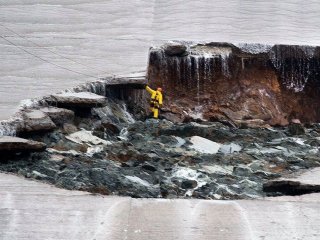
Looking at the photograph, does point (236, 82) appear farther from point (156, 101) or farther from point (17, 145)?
point (17, 145)

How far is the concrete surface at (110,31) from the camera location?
9.95m

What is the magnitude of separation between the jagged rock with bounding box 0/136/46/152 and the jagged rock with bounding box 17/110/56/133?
65 centimetres

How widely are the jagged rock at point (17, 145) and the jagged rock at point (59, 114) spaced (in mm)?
1349

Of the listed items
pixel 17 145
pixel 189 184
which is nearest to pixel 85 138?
pixel 17 145

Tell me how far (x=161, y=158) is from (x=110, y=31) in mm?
5830

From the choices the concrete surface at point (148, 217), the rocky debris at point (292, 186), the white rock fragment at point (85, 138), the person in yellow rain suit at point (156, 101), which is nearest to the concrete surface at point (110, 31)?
the person in yellow rain suit at point (156, 101)

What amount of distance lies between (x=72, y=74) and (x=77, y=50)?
129 centimetres

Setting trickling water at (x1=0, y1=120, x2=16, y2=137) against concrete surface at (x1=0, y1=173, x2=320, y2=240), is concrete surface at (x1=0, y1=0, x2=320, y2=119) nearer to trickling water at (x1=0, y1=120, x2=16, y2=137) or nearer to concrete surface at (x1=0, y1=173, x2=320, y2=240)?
trickling water at (x1=0, y1=120, x2=16, y2=137)

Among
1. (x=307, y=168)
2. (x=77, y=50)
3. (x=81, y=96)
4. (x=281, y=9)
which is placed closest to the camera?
(x=307, y=168)

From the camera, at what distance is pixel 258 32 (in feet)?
40.7

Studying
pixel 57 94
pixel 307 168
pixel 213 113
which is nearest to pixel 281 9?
pixel 213 113

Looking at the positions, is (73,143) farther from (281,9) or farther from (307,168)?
(281,9)

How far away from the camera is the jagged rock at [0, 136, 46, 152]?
6.14 m

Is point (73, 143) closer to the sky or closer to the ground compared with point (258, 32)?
closer to the ground
